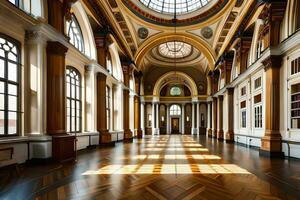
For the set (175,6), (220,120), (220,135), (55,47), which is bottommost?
(220,135)

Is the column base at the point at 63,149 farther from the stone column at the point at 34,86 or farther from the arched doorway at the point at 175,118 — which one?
the arched doorway at the point at 175,118

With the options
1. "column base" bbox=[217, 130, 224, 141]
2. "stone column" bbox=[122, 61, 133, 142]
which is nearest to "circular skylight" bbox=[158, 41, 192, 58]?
"stone column" bbox=[122, 61, 133, 142]

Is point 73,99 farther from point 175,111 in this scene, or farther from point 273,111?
point 175,111

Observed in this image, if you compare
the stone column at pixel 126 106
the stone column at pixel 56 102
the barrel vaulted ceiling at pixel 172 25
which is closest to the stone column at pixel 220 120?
the barrel vaulted ceiling at pixel 172 25

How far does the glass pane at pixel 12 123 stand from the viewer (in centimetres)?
648

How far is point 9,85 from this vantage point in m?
6.51

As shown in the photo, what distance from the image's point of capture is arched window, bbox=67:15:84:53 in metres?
10.6

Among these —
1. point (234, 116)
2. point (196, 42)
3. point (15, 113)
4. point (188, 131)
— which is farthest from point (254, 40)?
point (188, 131)

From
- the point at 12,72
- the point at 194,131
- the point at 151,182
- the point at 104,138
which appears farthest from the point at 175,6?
the point at 194,131

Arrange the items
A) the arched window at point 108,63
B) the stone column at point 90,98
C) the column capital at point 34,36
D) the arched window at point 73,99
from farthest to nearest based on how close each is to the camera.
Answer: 1. the arched window at point 108,63
2. the stone column at point 90,98
3. the arched window at point 73,99
4. the column capital at point 34,36

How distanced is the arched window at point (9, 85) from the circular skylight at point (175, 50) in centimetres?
2153

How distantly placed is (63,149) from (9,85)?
2.62 metres

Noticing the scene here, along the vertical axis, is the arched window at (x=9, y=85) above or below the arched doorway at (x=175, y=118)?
above

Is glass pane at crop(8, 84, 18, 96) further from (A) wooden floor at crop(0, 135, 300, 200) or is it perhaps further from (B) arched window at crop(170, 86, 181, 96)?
(B) arched window at crop(170, 86, 181, 96)
